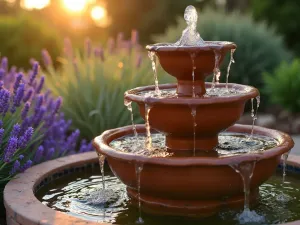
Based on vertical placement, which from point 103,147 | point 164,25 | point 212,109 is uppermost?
point 212,109

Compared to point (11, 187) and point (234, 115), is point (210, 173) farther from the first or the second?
point (11, 187)

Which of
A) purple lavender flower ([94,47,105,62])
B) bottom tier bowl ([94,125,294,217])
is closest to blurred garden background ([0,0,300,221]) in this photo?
purple lavender flower ([94,47,105,62])

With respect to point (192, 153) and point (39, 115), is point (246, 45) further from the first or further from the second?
point (192, 153)

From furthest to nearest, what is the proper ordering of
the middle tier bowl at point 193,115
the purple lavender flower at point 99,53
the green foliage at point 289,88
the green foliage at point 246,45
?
1. the green foliage at point 246,45
2. the green foliage at point 289,88
3. the purple lavender flower at point 99,53
4. the middle tier bowl at point 193,115

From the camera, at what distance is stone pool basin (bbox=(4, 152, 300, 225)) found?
3.47 metres

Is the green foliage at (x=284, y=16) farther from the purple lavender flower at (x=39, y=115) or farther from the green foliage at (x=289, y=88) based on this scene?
the purple lavender flower at (x=39, y=115)

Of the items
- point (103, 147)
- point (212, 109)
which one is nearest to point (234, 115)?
point (212, 109)

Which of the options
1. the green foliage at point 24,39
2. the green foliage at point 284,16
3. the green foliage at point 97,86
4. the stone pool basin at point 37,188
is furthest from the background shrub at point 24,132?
the green foliage at point 284,16

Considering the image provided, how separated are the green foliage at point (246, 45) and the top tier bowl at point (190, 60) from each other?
25.7ft

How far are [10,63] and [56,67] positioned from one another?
113cm

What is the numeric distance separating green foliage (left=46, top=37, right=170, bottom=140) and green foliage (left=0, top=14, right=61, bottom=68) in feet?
18.0

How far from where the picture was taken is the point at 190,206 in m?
3.88

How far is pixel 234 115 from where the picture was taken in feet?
13.0

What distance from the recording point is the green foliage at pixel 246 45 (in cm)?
1214
